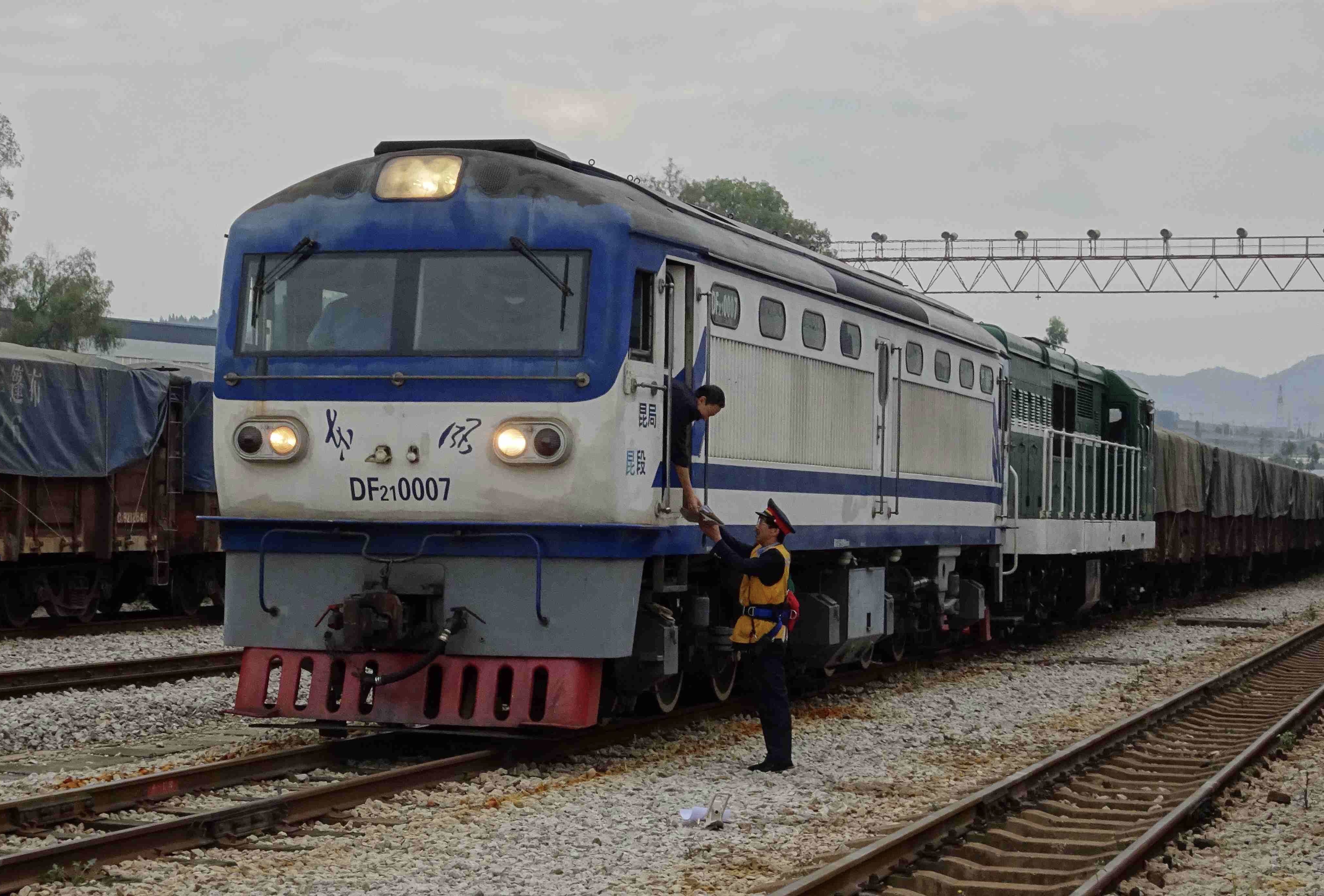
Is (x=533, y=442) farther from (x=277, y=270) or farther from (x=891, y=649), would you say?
(x=891, y=649)

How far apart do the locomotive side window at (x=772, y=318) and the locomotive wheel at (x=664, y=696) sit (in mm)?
2482

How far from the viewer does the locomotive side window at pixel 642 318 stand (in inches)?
406

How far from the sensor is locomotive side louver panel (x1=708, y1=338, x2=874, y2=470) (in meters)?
11.7

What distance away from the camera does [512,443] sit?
9.98m

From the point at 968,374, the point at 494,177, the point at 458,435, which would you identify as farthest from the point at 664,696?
the point at 968,374

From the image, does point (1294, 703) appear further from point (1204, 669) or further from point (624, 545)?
point (624, 545)

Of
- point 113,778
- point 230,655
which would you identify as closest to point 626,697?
point 113,778

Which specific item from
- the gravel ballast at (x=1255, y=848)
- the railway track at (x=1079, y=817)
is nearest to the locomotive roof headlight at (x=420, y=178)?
the railway track at (x=1079, y=817)

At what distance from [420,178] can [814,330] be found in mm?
3821

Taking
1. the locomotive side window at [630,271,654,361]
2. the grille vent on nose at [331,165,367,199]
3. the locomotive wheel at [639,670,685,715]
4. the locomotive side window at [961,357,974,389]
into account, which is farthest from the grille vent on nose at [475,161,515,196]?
the locomotive side window at [961,357,974,389]

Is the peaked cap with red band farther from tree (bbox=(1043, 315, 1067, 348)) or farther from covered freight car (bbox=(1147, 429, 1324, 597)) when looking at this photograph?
tree (bbox=(1043, 315, 1067, 348))

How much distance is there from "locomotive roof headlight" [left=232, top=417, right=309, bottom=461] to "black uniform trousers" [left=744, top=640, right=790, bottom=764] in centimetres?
309

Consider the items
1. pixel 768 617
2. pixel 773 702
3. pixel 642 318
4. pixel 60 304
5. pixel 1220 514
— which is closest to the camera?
pixel 642 318

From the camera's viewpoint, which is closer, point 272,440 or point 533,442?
point 533,442
